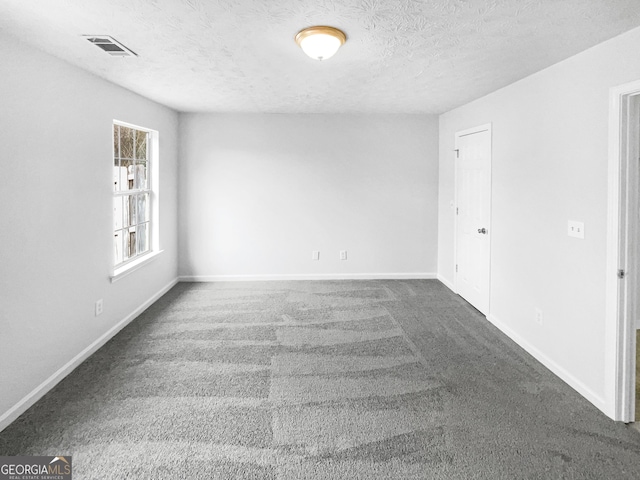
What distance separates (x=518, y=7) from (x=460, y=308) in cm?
327

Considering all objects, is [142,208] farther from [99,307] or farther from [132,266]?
[99,307]

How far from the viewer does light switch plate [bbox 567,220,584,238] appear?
2.83 meters

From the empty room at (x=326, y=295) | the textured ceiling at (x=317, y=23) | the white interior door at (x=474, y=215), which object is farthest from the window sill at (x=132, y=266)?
the white interior door at (x=474, y=215)

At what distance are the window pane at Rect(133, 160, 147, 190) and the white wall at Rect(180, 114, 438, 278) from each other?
37.3 inches

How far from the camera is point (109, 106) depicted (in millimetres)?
3746

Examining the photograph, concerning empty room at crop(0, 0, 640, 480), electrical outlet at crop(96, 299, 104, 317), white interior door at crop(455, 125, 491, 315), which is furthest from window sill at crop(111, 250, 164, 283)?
white interior door at crop(455, 125, 491, 315)

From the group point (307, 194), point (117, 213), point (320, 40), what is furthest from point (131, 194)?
point (320, 40)

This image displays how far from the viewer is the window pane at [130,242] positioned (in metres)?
4.43

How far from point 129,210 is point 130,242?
1.13 ft

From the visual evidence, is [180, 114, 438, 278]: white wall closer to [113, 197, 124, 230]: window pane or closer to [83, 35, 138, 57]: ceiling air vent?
[113, 197, 124, 230]: window pane

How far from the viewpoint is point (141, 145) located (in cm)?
483

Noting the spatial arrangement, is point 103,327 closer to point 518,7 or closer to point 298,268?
point 298,268

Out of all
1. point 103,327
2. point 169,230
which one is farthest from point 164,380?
point 169,230
